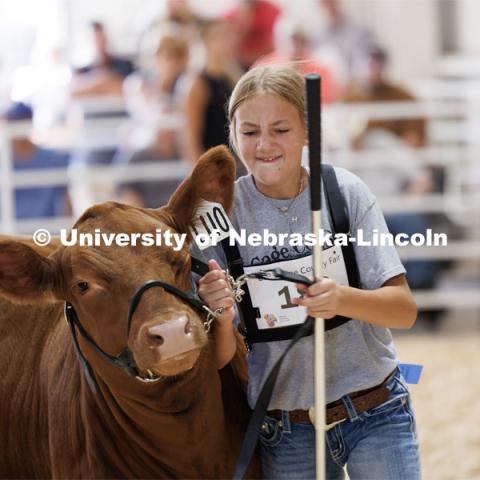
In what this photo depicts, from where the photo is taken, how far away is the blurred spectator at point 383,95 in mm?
9133

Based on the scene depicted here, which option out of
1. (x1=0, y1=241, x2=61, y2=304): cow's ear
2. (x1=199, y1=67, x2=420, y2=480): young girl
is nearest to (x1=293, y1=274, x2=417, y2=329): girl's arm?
(x1=199, y1=67, x2=420, y2=480): young girl

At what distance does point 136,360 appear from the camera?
2.60m

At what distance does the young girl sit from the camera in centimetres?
279

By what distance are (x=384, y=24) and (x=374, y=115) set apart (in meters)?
2.90

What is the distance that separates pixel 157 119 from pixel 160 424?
20.1ft

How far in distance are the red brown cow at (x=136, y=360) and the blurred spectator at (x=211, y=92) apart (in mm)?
4960

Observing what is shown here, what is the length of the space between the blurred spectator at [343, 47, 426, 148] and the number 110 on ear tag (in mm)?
6373

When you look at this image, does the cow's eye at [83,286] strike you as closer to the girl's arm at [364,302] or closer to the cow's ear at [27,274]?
the cow's ear at [27,274]

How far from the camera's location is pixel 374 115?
8984 mm

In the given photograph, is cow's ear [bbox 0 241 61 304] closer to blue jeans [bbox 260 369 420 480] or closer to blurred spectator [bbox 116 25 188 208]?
blue jeans [bbox 260 369 420 480]

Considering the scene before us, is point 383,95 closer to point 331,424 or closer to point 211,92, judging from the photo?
point 211,92

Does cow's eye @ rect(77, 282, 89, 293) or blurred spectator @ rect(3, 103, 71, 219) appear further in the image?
blurred spectator @ rect(3, 103, 71, 219)

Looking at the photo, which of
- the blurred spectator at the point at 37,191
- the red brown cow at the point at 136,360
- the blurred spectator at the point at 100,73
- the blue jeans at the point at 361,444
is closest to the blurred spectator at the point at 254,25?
the blurred spectator at the point at 100,73

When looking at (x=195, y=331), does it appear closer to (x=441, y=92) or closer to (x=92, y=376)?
(x=92, y=376)
